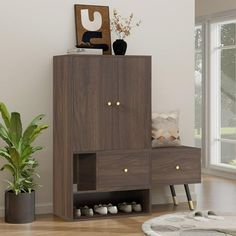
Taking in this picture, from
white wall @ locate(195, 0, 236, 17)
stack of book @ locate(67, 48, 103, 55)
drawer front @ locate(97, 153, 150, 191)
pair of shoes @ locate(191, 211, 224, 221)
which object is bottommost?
pair of shoes @ locate(191, 211, 224, 221)

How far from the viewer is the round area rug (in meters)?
5.06

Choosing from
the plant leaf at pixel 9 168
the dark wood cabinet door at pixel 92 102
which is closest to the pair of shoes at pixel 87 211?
the dark wood cabinet door at pixel 92 102

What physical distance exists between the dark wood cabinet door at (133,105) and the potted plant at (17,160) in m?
0.68

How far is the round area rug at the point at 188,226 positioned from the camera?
506 cm

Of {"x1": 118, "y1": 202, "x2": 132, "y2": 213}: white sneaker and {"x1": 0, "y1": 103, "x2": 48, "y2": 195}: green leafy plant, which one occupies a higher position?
{"x1": 0, "y1": 103, "x2": 48, "y2": 195}: green leafy plant

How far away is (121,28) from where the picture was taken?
6.32 m

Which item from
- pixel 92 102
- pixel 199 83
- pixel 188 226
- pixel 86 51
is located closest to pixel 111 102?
pixel 92 102

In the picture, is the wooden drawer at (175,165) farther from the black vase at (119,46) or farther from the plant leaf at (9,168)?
the plant leaf at (9,168)

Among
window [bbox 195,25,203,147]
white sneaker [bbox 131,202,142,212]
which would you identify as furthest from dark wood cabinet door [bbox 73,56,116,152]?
window [bbox 195,25,203,147]

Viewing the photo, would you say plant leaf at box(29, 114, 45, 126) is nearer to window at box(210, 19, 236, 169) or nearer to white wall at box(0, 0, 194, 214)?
white wall at box(0, 0, 194, 214)

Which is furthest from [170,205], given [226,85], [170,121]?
[226,85]

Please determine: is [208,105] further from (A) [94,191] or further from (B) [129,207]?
(A) [94,191]

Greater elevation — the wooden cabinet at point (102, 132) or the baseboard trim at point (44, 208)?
the wooden cabinet at point (102, 132)

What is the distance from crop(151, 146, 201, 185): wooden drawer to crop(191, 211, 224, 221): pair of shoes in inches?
21.8
